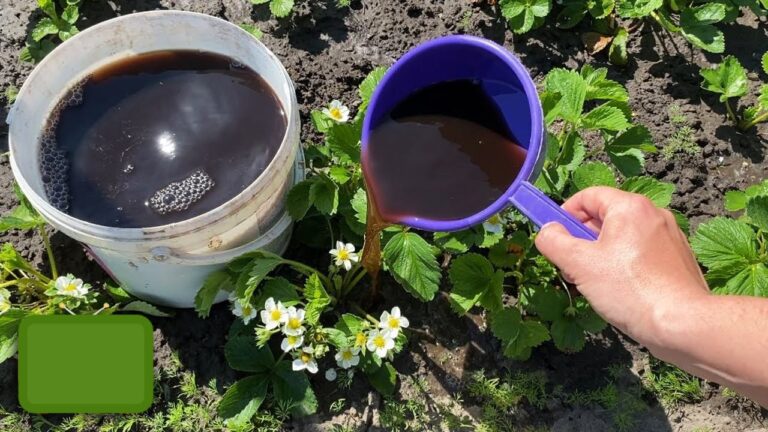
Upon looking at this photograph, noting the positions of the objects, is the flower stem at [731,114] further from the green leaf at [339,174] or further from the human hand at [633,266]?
the green leaf at [339,174]

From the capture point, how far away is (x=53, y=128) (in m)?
2.00

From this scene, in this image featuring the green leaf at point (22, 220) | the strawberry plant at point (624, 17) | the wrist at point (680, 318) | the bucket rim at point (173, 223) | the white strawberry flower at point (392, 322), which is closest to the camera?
the wrist at point (680, 318)

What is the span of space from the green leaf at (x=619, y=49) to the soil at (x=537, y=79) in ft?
0.15

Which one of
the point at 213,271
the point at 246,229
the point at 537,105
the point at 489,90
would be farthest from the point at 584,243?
the point at 213,271

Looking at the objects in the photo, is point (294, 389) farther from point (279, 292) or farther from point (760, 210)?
point (760, 210)

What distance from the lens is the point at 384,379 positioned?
220 cm

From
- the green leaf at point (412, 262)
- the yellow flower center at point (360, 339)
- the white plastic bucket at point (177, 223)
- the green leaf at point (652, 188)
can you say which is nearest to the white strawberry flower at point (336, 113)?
the white plastic bucket at point (177, 223)

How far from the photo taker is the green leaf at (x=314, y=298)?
1987 mm

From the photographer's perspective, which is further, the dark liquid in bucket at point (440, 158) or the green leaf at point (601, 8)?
the green leaf at point (601, 8)

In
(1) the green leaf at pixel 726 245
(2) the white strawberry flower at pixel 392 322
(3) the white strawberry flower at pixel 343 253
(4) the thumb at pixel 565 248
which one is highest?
(4) the thumb at pixel 565 248

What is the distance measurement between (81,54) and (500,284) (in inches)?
54.5

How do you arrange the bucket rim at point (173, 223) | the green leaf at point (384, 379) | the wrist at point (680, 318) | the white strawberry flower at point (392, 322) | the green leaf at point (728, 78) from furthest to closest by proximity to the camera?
the green leaf at point (728, 78)
the green leaf at point (384, 379)
the white strawberry flower at point (392, 322)
the bucket rim at point (173, 223)
the wrist at point (680, 318)

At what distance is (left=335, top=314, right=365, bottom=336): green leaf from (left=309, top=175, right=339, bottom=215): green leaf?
1.03 feet

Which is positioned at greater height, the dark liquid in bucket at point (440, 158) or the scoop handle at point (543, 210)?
the scoop handle at point (543, 210)
